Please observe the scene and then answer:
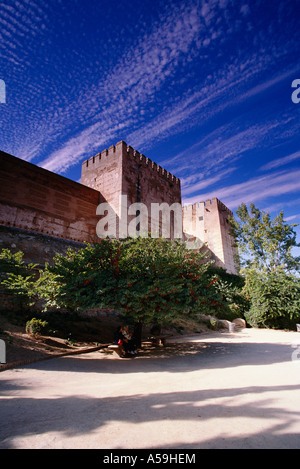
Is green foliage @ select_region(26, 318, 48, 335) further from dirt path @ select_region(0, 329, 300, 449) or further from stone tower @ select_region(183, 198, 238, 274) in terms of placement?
stone tower @ select_region(183, 198, 238, 274)

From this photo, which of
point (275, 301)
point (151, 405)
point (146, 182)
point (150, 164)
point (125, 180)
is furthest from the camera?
point (150, 164)

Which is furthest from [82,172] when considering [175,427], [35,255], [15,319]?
[175,427]

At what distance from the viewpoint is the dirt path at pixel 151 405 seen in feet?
8.14

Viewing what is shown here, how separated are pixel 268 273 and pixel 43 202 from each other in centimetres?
1572

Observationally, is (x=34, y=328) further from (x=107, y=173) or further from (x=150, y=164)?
(x=150, y=164)

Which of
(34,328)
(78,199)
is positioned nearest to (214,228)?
(78,199)

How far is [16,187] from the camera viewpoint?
11789 mm

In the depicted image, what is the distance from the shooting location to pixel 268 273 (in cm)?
1727

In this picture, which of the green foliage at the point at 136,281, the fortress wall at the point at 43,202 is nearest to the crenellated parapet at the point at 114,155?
the fortress wall at the point at 43,202

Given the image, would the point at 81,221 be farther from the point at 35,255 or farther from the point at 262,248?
the point at 262,248

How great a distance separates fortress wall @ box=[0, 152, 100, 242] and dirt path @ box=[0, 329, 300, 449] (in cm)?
642

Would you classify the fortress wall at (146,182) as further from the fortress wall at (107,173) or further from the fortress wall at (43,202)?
the fortress wall at (43,202)

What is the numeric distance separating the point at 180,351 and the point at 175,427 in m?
6.39

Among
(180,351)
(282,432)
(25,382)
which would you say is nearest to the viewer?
(282,432)
